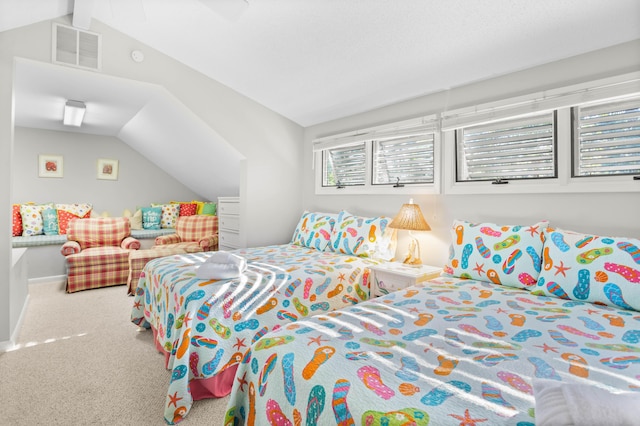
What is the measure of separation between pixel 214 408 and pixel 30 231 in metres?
4.45

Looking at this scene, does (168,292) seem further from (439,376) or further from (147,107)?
(147,107)

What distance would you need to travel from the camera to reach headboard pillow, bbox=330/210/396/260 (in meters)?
3.05

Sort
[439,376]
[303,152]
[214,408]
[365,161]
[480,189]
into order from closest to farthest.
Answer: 1. [439,376]
2. [214,408]
3. [480,189]
4. [365,161]
5. [303,152]

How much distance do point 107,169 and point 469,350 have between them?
20.4 ft

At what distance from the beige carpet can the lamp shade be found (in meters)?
1.83

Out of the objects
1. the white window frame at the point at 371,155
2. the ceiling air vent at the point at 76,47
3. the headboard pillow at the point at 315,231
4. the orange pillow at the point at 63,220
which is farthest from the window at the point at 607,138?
the orange pillow at the point at 63,220

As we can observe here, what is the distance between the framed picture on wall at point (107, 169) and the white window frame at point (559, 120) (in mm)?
5421

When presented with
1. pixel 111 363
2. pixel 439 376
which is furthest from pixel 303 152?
pixel 439 376

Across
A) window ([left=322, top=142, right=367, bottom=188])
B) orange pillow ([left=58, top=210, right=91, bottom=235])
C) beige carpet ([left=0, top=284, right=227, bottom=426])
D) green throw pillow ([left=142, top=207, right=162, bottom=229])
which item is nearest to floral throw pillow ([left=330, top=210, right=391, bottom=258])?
window ([left=322, top=142, right=367, bottom=188])

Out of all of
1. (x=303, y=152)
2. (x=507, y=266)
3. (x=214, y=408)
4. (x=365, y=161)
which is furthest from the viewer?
(x=303, y=152)

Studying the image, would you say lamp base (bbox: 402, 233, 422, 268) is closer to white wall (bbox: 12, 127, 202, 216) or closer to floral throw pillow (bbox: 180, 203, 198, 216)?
floral throw pillow (bbox: 180, 203, 198, 216)

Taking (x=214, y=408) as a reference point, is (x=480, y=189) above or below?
above

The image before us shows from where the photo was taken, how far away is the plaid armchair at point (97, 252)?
393 cm

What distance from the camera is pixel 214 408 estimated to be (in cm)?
180
